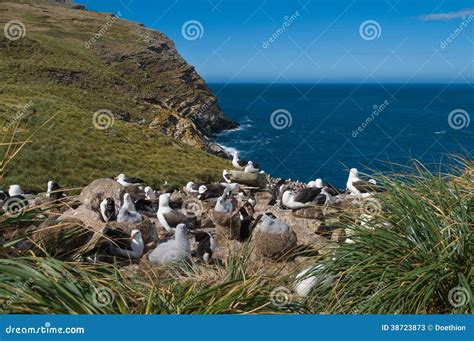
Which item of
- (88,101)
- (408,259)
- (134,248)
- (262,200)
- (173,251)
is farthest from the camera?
(88,101)

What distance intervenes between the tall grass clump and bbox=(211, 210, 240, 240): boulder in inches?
197

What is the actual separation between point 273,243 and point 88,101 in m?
59.3

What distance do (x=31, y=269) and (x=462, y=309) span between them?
2895mm

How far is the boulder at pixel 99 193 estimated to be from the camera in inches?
479

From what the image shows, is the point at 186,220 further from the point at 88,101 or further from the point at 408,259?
the point at 88,101

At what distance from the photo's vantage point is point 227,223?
1055 cm

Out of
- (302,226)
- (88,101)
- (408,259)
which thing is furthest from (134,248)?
(88,101)

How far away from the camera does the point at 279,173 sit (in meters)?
59.5

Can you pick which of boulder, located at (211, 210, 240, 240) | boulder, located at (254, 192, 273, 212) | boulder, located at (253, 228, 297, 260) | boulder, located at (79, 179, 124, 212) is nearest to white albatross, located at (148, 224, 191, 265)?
boulder, located at (253, 228, 297, 260)

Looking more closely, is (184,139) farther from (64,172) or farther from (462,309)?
(462,309)

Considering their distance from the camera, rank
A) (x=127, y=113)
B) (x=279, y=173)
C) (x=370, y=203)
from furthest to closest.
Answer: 1. (x=127, y=113)
2. (x=279, y=173)
3. (x=370, y=203)

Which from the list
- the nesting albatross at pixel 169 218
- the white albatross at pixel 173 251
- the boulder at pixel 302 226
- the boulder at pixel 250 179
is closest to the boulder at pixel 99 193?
the nesting albatross at pixel 169 218

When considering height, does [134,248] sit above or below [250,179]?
below

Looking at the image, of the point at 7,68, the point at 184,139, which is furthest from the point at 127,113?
the point at 7,68
